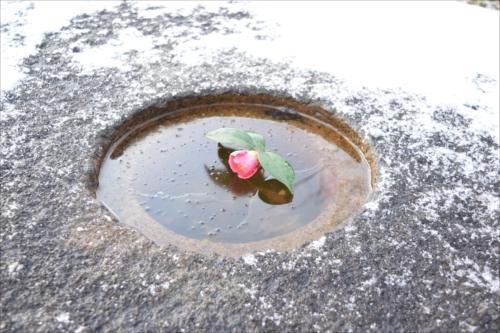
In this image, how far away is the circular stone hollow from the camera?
1559 millimetres

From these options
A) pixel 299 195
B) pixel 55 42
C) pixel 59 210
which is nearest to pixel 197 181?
pixel 299 195

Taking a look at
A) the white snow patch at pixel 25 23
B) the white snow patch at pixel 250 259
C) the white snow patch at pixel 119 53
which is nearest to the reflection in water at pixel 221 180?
the white snow patch at pixel 250 259

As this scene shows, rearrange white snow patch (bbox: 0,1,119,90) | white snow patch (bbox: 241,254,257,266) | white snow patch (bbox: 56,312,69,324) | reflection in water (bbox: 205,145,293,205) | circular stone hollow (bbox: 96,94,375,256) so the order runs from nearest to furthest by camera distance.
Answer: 1. white snow patch (bbox: 56,312,69,324)
2. white snow patch (bbox: 241,254,257,266)
3. circular stone hollow (bbox: 96,94,375,256)
4. reflection in water (bbox: 205,145,293,205)
5. white snow patch (bbox: 0,1,119,90)

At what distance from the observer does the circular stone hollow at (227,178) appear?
156 centimetres

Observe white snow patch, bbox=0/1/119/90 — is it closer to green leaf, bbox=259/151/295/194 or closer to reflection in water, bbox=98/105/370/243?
reflection in water, bbox=98/105/370/243

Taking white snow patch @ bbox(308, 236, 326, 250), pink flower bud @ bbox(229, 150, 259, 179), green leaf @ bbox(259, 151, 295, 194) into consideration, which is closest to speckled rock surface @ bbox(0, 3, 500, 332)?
white snow patch @ bbox(308, 236, 326, 250)

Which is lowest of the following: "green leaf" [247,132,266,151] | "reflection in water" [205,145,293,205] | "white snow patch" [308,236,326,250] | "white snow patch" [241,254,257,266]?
"reflection in water" [205,145,293,205]

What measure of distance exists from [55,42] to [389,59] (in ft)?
4.20

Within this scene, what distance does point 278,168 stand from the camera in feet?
5.43

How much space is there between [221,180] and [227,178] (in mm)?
20

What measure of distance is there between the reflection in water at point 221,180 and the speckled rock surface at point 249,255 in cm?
9

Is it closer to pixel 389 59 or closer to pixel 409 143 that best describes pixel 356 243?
pixel 409 143

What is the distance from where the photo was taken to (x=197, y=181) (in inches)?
67.9

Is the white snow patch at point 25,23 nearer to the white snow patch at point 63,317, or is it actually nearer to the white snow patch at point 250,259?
the white snow patch at point 63,317
